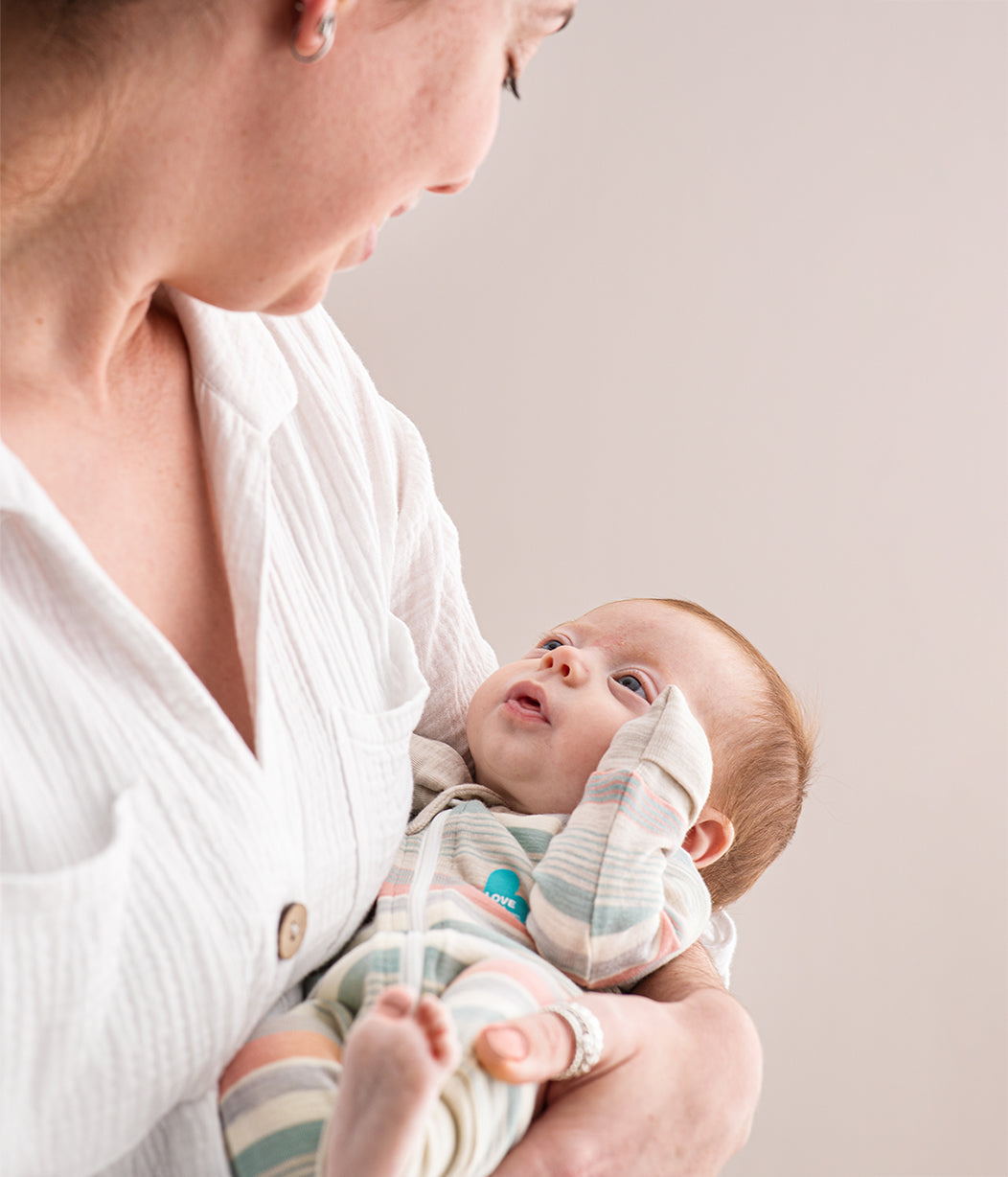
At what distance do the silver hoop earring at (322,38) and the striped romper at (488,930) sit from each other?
569 mm

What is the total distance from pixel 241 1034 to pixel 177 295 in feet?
1.75

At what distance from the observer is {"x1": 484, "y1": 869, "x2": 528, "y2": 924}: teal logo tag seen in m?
0.89

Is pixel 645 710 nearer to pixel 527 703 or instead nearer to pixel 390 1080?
pixel 527 703

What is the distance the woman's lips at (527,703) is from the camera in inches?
42.3

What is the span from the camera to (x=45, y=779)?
2.00ft

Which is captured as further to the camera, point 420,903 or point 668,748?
point 668,748

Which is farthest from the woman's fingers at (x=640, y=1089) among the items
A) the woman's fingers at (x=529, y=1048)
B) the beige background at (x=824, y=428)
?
the beige background at (x=824, y=428)

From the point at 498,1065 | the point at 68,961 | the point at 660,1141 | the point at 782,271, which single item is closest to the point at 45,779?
the point at 68,961

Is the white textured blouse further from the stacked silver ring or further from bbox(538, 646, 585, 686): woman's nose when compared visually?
bbox(538, 646, 585, 686): woman's nose

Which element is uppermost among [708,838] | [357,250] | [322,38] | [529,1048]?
[322,38]

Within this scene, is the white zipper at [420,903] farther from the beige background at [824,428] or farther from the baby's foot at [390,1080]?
the beige background at [824,428]

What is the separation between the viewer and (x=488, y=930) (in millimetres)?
824

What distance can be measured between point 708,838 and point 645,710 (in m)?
0.15

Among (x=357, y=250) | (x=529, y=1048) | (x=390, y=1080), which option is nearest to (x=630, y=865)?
(x=529, y=1048)
